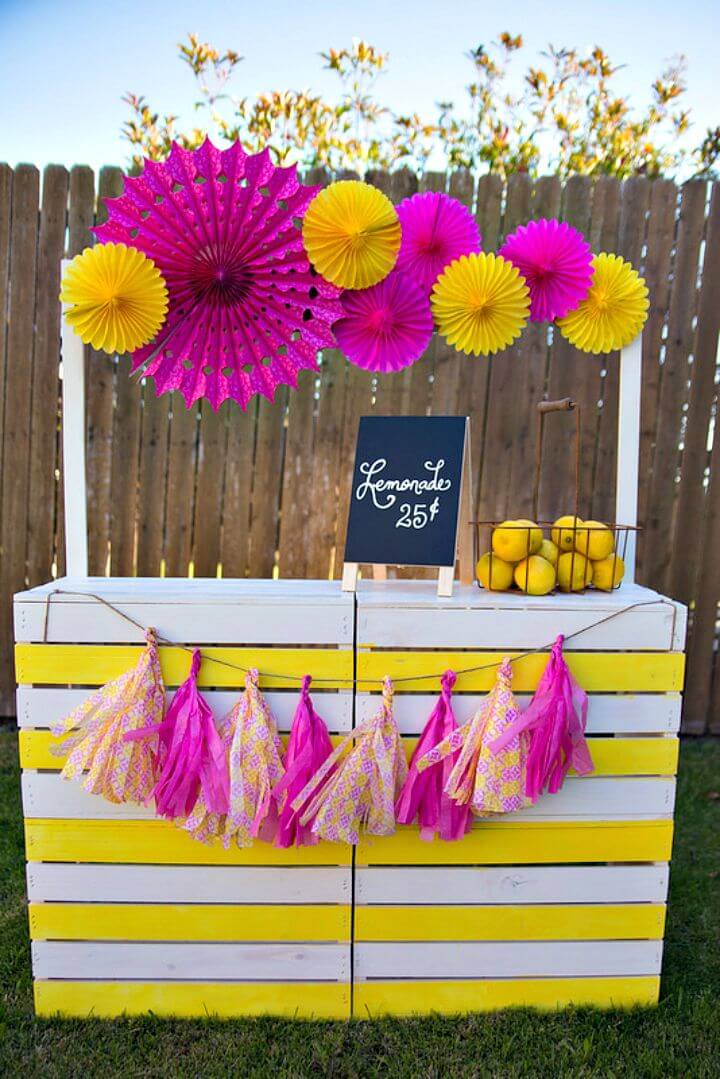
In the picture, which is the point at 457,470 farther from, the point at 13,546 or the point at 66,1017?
the point at 13,546

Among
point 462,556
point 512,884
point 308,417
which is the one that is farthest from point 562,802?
point 308,417

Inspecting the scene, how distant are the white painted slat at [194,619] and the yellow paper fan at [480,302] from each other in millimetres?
838

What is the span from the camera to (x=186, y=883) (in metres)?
1.95

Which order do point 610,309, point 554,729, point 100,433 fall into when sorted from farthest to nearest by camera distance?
point 100,433, point 610,309, point 554,729

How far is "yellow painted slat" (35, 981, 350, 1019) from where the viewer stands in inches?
77.5

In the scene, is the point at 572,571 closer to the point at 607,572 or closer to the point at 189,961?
the point at 607,572

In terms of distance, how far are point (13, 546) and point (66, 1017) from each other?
2236mm

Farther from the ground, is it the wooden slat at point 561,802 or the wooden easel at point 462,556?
the wooden easel at point 462,556

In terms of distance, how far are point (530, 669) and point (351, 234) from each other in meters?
1.20

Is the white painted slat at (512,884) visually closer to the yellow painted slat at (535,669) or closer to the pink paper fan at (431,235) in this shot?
the yellow painted slat at (535,669)

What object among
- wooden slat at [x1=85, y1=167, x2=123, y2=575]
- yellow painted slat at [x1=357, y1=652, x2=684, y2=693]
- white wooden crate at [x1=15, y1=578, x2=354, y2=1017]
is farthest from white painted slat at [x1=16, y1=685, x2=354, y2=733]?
wooden slat at [x1=85, y1=167, x2=123, y2=575]

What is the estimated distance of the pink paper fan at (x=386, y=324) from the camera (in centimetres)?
207

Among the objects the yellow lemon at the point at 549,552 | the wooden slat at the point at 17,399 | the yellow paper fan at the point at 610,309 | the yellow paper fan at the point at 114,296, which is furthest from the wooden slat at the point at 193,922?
the wooden slat at the point at 17,399

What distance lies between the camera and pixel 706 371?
11.8 ft
